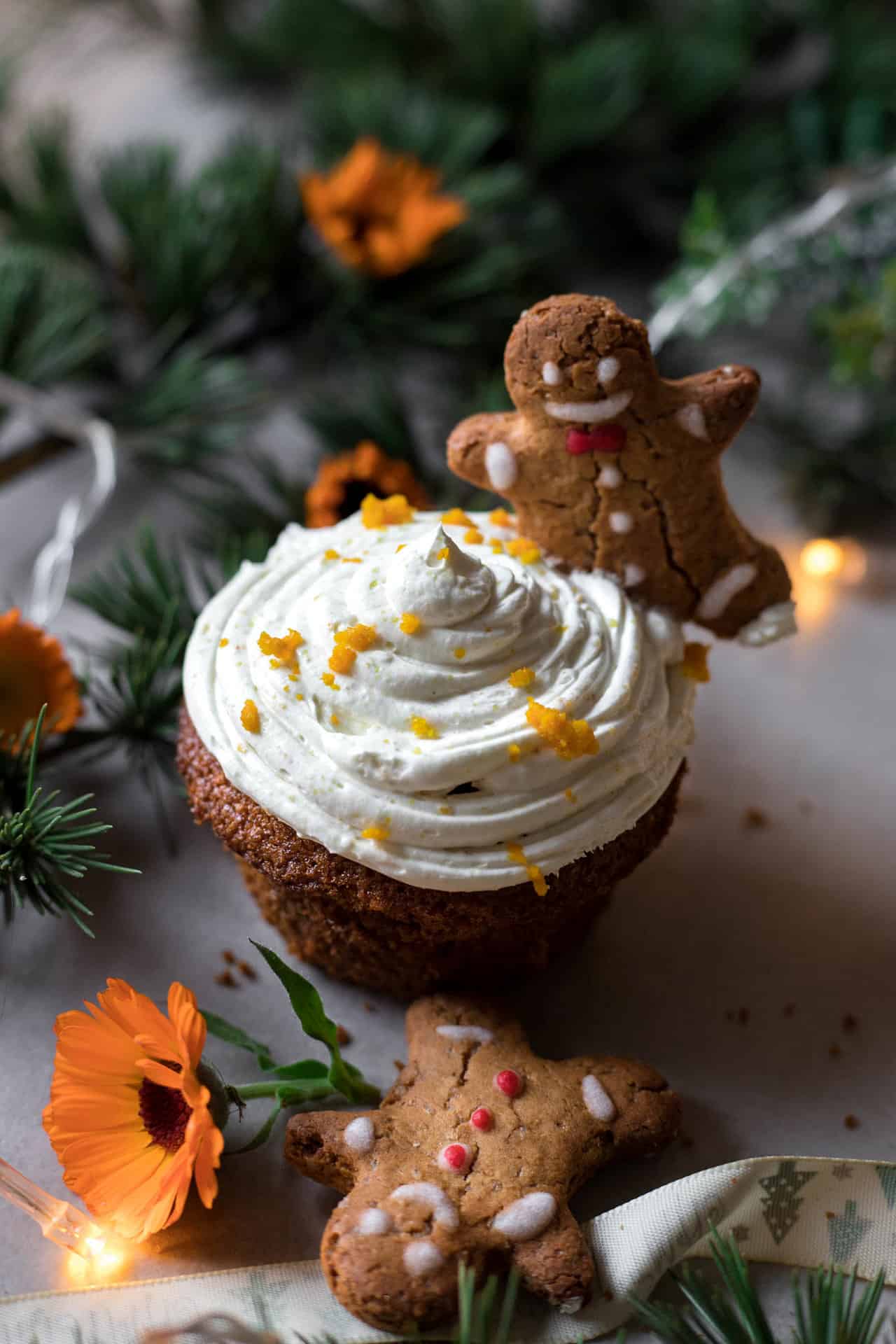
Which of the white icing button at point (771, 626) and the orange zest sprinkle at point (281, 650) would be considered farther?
the white icing button at point (771, 626)

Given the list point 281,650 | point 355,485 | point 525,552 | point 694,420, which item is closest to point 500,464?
point 525,552

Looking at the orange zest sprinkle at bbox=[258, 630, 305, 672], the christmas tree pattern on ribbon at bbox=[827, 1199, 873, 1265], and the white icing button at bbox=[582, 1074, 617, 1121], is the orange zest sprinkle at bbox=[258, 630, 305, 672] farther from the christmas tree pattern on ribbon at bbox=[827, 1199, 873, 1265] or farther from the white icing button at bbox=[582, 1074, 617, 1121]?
the christmas tree pattern on ribbon at bbox=[827, 1199, 873, 1265]

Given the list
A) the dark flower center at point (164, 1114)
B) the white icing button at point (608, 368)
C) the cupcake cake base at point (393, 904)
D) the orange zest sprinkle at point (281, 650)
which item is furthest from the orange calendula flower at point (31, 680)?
the white icing button at point (608, 368)

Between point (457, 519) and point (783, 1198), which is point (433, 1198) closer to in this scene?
point (783, 1198)

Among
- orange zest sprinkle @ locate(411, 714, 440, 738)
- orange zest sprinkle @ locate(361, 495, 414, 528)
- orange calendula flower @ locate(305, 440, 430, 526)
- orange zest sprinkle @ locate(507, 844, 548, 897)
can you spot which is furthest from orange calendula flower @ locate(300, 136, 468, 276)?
orange zest sprinkle @ locate(507, 844, 548, 897)

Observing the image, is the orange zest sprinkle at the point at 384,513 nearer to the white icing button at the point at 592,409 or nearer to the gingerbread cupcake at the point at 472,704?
the gingerbread cupcake at the point at 472,704

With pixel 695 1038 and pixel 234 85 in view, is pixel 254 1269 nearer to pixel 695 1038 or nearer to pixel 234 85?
pixel 695 1038
